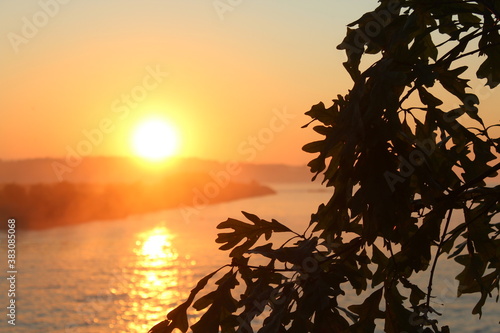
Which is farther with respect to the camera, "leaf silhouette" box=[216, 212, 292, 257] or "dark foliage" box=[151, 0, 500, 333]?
"leaf silhouette" box=[216, 212, 292, 257]

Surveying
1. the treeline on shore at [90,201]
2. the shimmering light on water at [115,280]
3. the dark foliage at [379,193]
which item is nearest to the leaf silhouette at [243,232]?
the dark foliage at [379,193]

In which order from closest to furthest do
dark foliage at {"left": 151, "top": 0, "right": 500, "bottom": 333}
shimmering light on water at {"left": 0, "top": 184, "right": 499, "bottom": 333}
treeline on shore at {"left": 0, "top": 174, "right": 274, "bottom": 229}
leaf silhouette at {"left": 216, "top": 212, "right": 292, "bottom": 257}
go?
dark foliage at {"left": 151, "top": 0, "right": 500, "bottom": 333}, leaf silhouette at {"left": 216, "top": 212, "right": 292, "bottom": 257}, shimmering light on water at {"left": 0, "top": 184, "right": 499, "bottom": 333}, treeline on shore at {"left": 0, "top": 174, "right": 274, "bottom": 229}

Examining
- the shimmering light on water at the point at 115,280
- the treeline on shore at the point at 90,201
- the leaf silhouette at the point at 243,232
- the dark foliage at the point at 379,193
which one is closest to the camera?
the dark foliage at the point at 379,193

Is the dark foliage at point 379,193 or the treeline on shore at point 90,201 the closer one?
the dark foliage at point 379,193

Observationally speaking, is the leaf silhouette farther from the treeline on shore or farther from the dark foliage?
the treeline on shore

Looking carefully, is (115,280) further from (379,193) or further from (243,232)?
(379,193)

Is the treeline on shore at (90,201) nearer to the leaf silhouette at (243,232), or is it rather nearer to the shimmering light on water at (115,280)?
the shimmering light on water at (115,280)

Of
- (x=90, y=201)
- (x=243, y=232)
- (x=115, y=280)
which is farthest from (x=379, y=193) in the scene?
(x=90, y=201)

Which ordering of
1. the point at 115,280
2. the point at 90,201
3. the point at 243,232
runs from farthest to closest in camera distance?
the point at 90,201, the point at 115,280, the point at 243,232

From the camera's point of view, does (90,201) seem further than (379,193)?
Yes

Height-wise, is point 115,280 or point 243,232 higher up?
point 115,280

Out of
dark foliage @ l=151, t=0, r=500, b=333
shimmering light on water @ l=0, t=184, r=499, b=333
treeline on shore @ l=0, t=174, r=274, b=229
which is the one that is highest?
treeline on shore @ l=0, t=174, r=274, b=229

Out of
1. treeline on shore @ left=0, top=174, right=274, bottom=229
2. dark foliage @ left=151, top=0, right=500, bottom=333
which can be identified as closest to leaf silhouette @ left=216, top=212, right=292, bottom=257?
dark foliage @ left=151, top=0, right=500, bottom=333

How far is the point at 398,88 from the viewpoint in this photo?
4020mm
